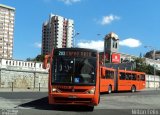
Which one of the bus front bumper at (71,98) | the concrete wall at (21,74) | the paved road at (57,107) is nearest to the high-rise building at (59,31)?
the concrete wall at (21,74)

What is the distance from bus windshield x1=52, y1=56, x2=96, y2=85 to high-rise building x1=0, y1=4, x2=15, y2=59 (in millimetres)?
65679

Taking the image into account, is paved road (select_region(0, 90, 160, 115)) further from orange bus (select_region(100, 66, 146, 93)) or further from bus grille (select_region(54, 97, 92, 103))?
orange bus (select_region(100, 66, 146, 93))

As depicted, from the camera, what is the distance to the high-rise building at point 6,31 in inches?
3271

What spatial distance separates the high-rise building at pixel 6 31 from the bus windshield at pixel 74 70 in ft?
215

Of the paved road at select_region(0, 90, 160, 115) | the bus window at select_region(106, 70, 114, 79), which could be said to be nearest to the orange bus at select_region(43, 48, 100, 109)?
the paved road at select_region(0, 90, 160, 115)

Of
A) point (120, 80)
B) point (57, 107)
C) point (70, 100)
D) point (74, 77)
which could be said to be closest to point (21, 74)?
point (120, 80)

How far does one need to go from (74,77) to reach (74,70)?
35cm

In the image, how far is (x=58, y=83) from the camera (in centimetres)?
1731

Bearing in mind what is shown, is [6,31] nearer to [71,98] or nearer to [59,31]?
[59,31]

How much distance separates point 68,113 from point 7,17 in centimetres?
7348

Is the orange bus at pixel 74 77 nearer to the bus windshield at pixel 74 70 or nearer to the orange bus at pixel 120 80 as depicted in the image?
the bus windshield at pixel 74 70

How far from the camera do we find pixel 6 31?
84.1 metres

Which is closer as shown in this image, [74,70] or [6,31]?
[74,70]

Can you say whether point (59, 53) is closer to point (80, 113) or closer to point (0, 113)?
point (80, 113)
